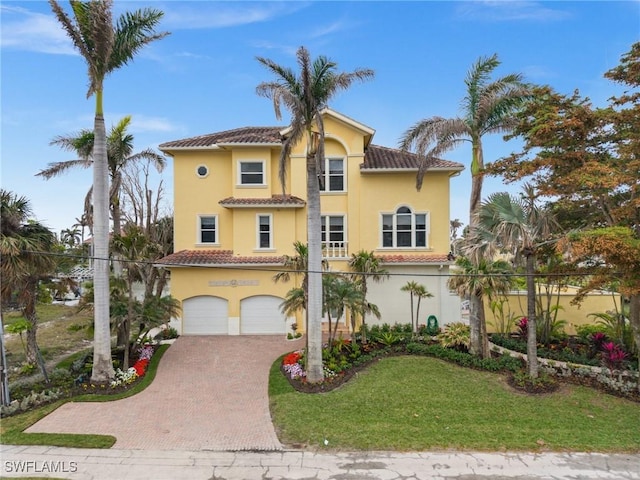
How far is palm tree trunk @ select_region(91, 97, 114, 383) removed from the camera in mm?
12570

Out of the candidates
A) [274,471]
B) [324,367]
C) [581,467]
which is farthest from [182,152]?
[581,467]

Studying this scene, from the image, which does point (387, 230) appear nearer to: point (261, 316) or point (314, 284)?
point (261, 316)

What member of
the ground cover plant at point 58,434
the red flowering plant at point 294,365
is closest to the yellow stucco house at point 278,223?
the red flowering plant at point 294,365

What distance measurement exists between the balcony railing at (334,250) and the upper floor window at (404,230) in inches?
83.5

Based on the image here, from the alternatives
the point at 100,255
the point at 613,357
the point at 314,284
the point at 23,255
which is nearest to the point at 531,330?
the point at 613,357

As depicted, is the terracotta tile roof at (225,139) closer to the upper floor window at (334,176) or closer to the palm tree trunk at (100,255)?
the upper floor window at (334,176)

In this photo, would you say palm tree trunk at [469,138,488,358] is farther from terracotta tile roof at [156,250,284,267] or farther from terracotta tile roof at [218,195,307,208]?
terracotta tile roof at [156,250,284,267]

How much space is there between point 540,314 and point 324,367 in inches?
387

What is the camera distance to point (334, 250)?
19.2 metres

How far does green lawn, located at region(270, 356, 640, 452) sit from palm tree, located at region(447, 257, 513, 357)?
1.80 m

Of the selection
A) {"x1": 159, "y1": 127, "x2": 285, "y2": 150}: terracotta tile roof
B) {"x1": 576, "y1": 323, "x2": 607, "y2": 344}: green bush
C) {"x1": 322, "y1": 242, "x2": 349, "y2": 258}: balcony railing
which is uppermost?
{"x1": 159, "y1": 127, "x2": 285, "y2": 150}: terracotta tile roof

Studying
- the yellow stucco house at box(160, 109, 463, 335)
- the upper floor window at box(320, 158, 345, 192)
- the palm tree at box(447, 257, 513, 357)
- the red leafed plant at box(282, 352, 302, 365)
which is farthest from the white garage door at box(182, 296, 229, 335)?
the palm tree at box(447, 257, 513, 357)

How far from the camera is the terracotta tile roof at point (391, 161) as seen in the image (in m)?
18.8

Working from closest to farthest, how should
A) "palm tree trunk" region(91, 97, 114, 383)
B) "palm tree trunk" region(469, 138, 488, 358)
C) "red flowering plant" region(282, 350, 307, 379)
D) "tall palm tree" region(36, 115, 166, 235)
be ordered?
→ "palm tree trunk" region(91, 97, 114, 383)
"red flowering plant" region(282, 350, 307, 379)
"palm tree trunk" region(469, 138, 488, 358)
"tall palm tree" region(36, 115, 166, 235)
